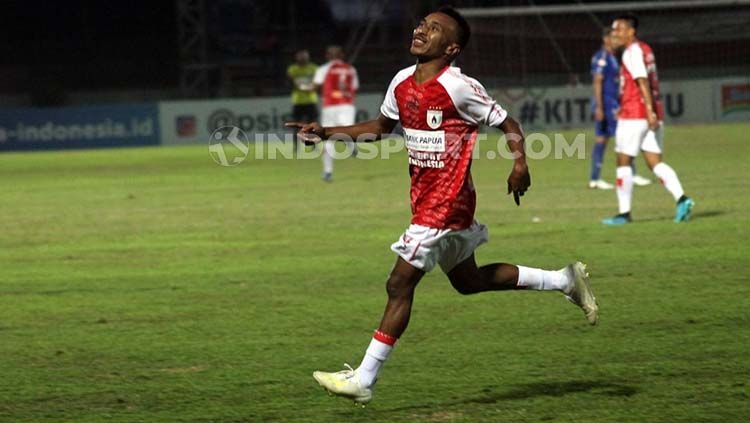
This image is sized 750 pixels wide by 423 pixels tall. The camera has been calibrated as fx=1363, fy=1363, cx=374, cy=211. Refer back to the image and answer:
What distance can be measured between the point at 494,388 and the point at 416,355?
113 centimetres

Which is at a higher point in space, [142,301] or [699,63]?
[699,63]

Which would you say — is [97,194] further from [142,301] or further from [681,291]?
[681,291]

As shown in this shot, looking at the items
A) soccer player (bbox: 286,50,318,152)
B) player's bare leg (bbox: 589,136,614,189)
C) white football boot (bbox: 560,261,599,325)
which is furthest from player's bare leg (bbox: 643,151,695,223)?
soccer player (bbox: 286,50,318,152)

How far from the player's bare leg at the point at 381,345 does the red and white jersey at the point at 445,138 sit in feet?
1.00

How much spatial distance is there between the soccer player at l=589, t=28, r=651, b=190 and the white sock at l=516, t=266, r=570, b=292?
12562 mm

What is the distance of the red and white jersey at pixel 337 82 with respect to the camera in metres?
26.8

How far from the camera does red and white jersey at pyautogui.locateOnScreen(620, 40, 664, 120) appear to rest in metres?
15.2

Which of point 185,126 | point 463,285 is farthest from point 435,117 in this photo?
point 185,126

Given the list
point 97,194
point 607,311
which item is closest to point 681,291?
point 607,311

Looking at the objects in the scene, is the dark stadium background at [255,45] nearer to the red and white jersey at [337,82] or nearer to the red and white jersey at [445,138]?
the red and white jersey at [337,82]

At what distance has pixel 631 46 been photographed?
15.3 meters

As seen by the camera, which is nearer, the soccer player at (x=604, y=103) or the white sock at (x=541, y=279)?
the white sock at (x=541, y=279)

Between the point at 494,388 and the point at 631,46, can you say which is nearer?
the point at 494,388

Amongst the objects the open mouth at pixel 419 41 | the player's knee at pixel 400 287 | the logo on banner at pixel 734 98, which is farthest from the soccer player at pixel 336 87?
the player's knee at pixel 400 287
